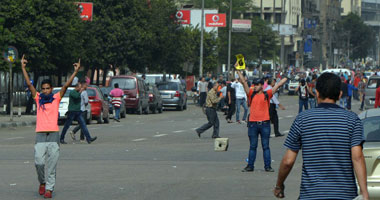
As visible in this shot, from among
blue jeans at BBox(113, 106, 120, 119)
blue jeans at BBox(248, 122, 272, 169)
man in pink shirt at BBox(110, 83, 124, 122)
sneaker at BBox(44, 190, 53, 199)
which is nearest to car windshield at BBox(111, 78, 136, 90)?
man in pink shirt at BBox(110, 83, 124, 122)

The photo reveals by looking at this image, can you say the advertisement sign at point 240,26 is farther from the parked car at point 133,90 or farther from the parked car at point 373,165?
the parked car at point 373,165

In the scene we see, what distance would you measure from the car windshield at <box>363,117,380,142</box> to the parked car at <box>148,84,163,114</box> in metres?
31.1

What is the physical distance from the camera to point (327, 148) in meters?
6.42

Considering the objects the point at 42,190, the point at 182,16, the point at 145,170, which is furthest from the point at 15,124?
the point at 182,16

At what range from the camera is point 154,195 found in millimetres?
12297

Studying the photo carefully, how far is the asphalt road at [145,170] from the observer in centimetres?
1264

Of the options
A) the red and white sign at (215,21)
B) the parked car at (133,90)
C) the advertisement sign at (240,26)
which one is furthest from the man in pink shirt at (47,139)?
the advertisement sign at (240,26)

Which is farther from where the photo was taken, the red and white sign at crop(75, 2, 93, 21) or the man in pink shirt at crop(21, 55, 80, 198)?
the red and white sign at crop(75, 2, 93, 21)

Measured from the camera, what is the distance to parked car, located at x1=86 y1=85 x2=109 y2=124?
108 ft

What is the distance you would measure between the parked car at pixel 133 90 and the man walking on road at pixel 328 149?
3388 centimetres

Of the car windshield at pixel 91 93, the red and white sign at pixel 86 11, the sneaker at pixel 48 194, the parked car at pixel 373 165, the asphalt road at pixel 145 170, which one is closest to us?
the parked car at pixel 373 165

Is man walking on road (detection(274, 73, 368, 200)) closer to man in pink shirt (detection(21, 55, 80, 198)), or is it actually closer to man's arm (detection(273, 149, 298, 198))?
man's arm (detection(273, 149, 298, 198))

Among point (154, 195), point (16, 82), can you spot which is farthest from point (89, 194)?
point (16, 82)

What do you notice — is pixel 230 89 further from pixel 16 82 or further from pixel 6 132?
pixel 16 82
